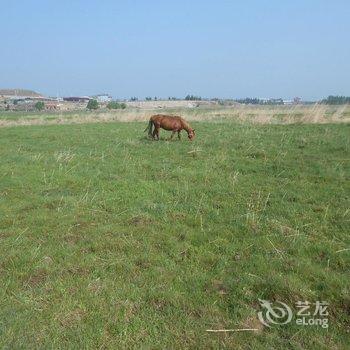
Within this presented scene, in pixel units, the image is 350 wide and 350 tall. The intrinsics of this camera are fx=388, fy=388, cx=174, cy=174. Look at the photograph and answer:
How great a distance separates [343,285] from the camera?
179 inches

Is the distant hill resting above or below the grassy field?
below

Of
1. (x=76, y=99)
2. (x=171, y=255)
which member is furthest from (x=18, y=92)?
(x=171, y=255)

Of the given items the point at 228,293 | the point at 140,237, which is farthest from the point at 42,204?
the point at 228,293

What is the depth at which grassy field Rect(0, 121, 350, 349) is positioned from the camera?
3.99 meters

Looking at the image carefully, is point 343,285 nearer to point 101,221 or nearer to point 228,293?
point 228,293

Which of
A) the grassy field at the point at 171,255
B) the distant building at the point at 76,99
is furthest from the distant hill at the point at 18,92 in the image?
the grassy field at the point at 171,255

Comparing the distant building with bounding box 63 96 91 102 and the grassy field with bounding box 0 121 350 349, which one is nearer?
the grassy field with bounding box 0 121 350 349

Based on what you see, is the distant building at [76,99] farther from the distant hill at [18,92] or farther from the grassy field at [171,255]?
the grassy field at [171,255]

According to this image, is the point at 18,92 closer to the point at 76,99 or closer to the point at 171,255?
the point at 76,99

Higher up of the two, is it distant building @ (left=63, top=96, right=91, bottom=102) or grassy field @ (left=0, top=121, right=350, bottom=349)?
grassy field @ (left=0, top=121, right=350, bottom=349)

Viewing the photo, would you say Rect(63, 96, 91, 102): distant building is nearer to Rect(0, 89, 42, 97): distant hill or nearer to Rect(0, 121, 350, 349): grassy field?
Rect(0, 89, 42, 97): distant hill

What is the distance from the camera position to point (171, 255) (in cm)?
548

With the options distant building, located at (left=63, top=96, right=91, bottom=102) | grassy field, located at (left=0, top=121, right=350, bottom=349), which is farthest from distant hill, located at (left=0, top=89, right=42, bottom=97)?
grassy field, located at (left=0, top=121, right=350, bottom=349)

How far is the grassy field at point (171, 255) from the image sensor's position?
3.99 m
